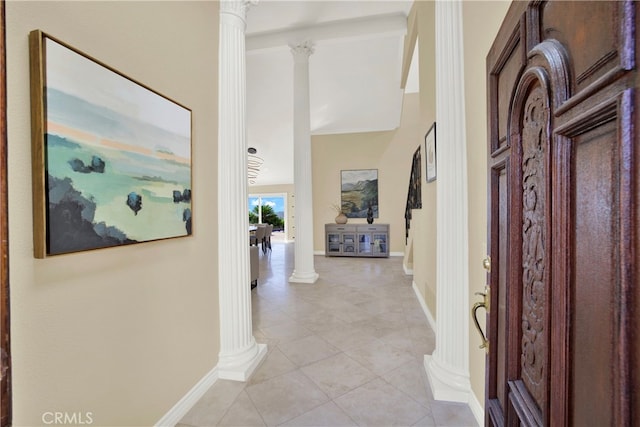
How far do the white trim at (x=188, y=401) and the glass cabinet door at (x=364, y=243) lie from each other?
538 centimetres

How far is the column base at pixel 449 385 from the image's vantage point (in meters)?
1.74

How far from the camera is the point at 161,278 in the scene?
153 cm

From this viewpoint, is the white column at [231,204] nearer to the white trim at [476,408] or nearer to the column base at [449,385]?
the column base at [449,385]

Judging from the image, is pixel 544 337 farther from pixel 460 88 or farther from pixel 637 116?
pixel 460 88

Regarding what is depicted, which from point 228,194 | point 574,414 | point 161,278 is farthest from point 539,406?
point 228,194

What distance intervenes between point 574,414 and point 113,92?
179 cm

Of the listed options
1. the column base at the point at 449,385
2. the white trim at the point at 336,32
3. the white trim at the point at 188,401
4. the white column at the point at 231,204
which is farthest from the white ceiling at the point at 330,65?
the column base at the point at 449,385

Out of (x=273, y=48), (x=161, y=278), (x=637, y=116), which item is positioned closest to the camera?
(x=637, y=116)

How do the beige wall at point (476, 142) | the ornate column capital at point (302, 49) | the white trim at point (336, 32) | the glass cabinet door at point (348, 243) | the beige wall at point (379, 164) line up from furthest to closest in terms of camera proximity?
the beige wall at point (379, 164)
the glass cabinet door at point (348, 243)
the ornate column capital at point (302, 49)
the white trim at point (336, 32)
the beige wall at point (476, 142)

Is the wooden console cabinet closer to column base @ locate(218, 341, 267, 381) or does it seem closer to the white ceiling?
the white ceiling

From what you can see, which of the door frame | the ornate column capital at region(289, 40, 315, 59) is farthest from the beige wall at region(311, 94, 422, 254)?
the door frame

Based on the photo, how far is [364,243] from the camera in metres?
7.08

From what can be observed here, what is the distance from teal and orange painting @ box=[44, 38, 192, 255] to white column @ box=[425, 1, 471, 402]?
1.63 m

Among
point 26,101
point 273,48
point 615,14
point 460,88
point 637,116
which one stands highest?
point 273,48
